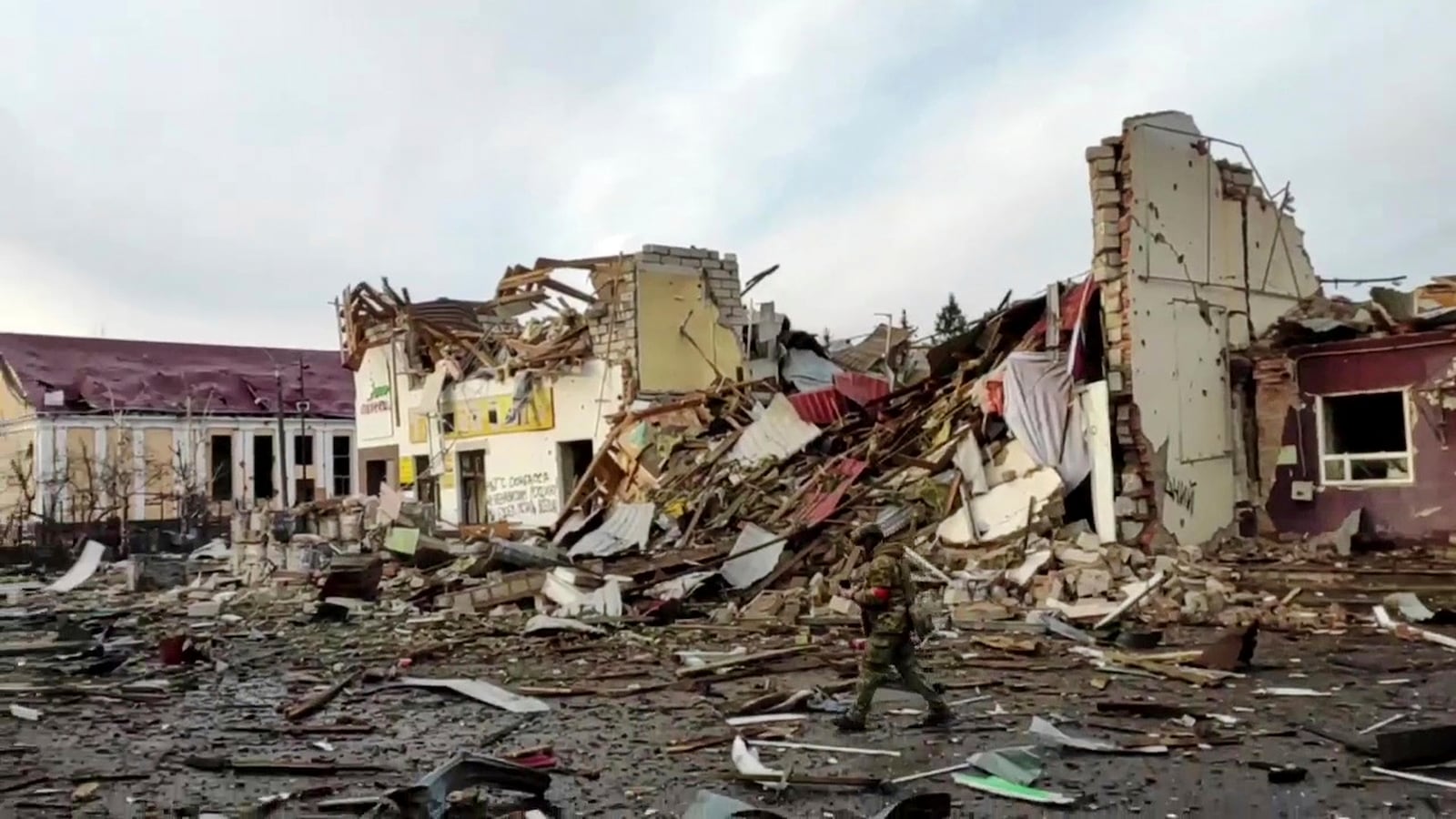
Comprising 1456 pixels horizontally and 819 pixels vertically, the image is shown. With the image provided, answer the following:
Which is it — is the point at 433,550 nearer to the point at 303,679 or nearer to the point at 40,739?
the point at 303,679

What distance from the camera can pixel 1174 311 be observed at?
Result: 53.1 ft

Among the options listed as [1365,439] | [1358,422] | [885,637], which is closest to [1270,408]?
[1358,422]

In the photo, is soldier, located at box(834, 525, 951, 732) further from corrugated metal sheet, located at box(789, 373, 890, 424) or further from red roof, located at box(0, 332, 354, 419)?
red roof, located at box(0, 332, 354, 419)

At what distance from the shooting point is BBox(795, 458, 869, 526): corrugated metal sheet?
16641 millimetres

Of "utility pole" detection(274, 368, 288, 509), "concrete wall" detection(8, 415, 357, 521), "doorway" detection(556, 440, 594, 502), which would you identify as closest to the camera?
"doorway" detection(556, 440, 594, 502)

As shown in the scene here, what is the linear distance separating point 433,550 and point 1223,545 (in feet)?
37.7

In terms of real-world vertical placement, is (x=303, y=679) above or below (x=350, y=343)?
below

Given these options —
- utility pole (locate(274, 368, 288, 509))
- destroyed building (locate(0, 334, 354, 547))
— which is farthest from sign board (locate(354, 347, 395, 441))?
utility pole (locate(274, 368, 288, 509))

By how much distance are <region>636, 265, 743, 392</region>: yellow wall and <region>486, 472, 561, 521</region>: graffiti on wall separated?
3.53m

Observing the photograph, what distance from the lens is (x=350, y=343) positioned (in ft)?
98.0

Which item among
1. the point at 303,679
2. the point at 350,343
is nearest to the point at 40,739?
the point at 303,679

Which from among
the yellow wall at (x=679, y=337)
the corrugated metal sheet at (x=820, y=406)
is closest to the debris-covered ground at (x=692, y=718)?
the corrugated metal sheet at (x=820, y=406)

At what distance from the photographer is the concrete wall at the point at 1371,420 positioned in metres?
14.8

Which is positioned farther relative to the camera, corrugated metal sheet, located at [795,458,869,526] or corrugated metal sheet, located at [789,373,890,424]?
corrugated metal sheet, located at [789,373,890,424]
